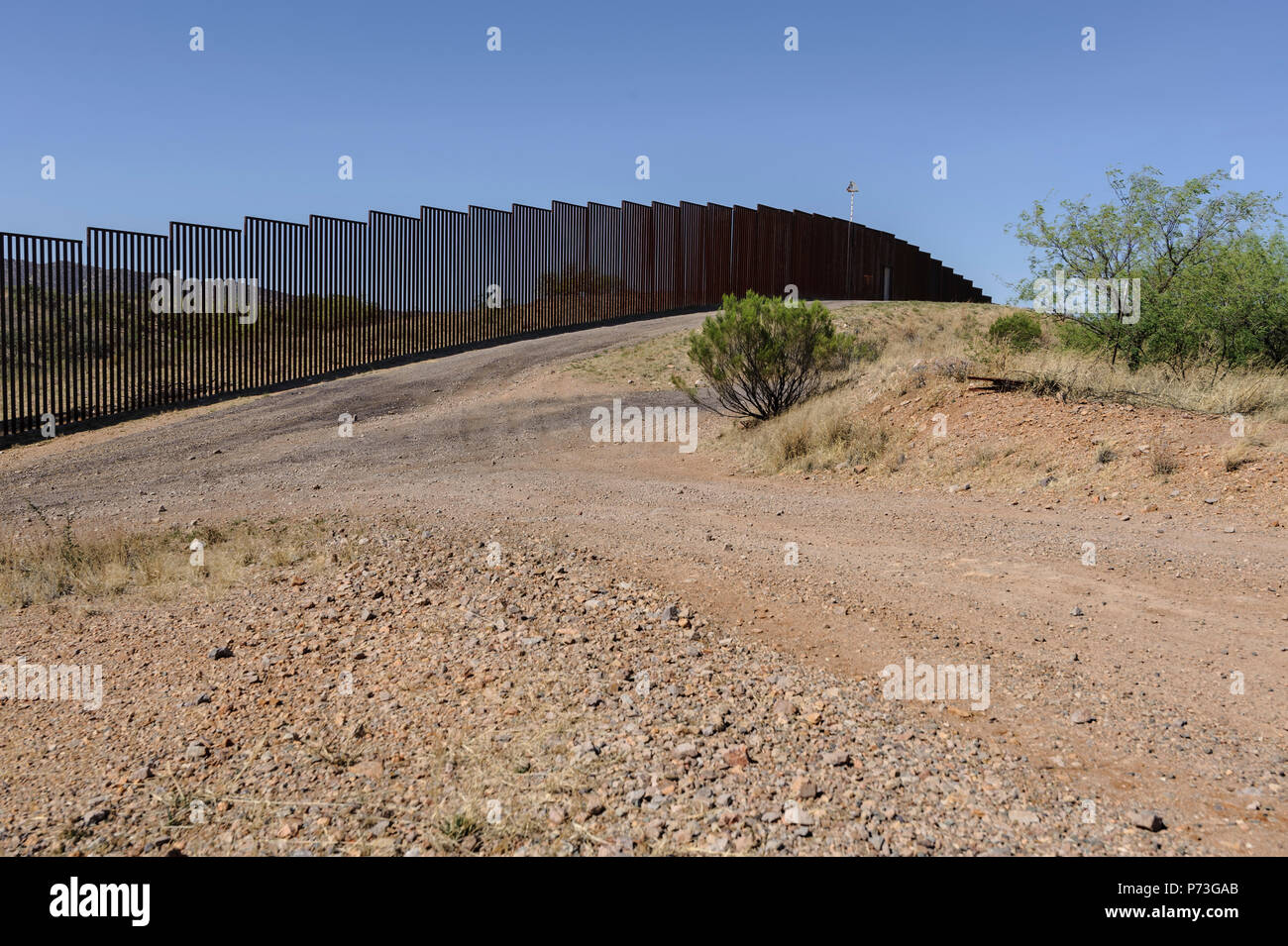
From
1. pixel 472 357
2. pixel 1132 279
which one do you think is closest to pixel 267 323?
pixel 472 357

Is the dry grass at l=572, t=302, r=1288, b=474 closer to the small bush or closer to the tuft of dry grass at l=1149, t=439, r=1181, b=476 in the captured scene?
the tuft of dry grass at l=1149, t=439, r=1181, b=476

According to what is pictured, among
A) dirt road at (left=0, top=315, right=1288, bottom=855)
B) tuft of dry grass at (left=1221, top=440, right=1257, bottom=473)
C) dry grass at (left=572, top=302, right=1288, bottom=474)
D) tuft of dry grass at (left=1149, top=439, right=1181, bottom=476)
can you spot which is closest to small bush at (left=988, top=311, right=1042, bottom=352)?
dry grass at (left=572, top=302, right=1288, bottom=474)

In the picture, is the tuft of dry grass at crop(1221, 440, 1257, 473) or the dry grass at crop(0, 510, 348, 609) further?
the tuft of dry grass at crop(1221, 440, 1257, 473)

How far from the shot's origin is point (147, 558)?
7.46m

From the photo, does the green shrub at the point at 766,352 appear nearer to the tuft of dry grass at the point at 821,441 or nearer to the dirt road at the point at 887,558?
the dirt road at the point at 887,558

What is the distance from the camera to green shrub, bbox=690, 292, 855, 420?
13.6 m

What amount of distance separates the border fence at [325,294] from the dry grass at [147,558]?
759cm

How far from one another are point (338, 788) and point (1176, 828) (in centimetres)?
327

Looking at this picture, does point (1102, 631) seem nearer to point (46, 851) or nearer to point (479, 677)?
point (479, 677)

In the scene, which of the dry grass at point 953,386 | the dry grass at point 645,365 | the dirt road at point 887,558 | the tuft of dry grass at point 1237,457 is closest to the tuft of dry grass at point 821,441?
the dry grass at point 953,386

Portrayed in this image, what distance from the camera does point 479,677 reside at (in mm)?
4906

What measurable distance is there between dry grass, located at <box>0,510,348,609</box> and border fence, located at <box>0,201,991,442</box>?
299 inches

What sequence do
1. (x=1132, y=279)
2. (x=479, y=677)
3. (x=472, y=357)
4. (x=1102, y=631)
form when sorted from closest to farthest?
1. (x=479, y=677)
2. (x=1102, y=631)
3. (x=1132, y=279)
4. (x=472, y=357)

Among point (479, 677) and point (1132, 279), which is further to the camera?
point (1132, 279)
